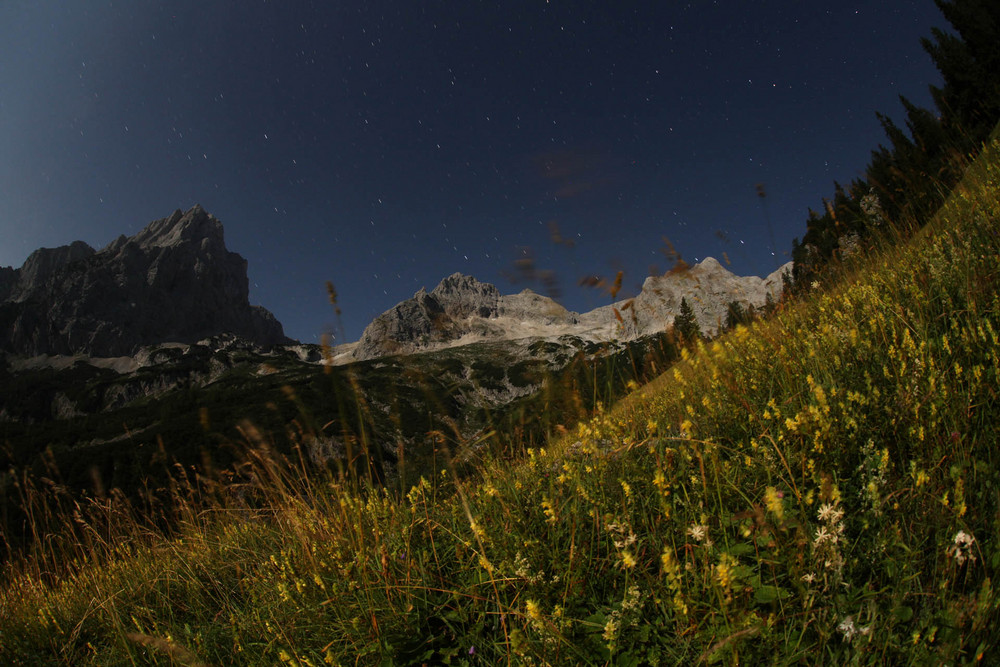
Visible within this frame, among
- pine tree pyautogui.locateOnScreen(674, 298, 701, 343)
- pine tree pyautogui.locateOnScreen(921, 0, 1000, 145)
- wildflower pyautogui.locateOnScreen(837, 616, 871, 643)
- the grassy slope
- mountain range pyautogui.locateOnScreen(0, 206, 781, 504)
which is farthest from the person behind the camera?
pine tree pyautogui.locateOnScreen(921, 0, 1000, 145)

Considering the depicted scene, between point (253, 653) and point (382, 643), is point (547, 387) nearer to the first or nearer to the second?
point (382, 643)

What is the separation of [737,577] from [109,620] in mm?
4665

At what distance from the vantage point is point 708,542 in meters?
1.49

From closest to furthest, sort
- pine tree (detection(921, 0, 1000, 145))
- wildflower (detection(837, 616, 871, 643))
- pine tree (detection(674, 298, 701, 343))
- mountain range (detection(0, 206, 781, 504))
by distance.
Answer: wildflower (detection(837, 616, 871, 643)) < mountain range (detection(0, 206, 781, 504)) < pine tree (detection(674, 298, 701, 343)) < pine tree (detection(921, 0, 1000, 145))

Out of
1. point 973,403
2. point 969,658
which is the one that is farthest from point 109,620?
point 973,403

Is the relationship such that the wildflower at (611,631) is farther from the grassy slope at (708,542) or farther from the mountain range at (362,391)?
the mountain range at (362,391)

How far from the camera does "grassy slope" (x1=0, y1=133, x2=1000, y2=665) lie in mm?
1522

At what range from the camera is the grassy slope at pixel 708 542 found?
1.52m

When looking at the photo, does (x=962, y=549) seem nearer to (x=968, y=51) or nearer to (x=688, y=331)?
(x=688, y=331)

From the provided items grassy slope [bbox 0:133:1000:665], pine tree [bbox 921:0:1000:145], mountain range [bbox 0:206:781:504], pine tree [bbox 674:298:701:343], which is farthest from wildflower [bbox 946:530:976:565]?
pine tree [bbox 921:0:1000:145]

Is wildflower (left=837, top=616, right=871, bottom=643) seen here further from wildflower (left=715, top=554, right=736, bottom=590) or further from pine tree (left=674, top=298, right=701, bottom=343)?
pine tree (left=674, top=298, right=701, bottom=343)

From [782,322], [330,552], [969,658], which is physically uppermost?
[782,322]

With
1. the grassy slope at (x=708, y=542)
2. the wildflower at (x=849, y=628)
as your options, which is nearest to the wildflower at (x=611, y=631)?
the grassy slope at (x=708, y=542)

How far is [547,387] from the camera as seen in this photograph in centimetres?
405
